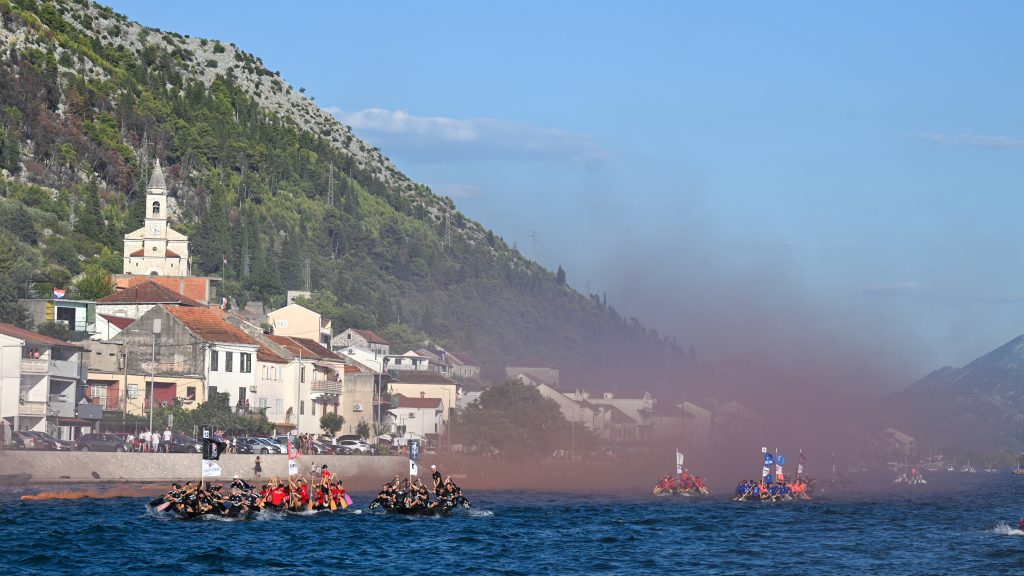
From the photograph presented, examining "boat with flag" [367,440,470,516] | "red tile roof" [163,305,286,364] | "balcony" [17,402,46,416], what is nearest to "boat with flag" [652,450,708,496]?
"red tile roof" [163,305,286,364]

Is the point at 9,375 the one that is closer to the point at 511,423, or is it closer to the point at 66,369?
the point at 66,369

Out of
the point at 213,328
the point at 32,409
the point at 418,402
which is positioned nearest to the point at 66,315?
the point at 213,328

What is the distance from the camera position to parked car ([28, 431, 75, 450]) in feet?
376

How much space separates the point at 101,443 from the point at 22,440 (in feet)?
21.4

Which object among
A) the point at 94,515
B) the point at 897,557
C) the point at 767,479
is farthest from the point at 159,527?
the point at 767,479

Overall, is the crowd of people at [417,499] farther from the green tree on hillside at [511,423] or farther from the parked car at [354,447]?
the green tree on hillside at [511,423]

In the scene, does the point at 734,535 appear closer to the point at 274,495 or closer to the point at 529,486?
the point at 274,495

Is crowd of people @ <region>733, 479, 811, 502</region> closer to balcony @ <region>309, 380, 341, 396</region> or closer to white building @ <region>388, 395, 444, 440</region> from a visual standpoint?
balcony @ <region>309, 380, 341, 396</region>

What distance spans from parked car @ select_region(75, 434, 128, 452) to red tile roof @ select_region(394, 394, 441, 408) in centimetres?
6997

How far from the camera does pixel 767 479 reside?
461 ft

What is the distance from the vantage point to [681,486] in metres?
146

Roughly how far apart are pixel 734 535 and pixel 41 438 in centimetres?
5683

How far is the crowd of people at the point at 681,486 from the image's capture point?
473 feet

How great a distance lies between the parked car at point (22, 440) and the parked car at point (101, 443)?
340 centimetres
